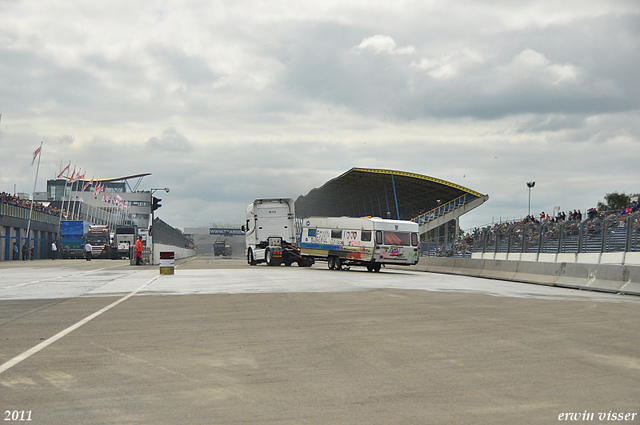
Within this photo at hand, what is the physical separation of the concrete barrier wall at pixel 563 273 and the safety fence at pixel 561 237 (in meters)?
1.95

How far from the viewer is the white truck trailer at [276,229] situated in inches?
1587

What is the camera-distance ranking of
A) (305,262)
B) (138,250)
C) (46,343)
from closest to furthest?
(46,343) → (305,262) → (138,250)

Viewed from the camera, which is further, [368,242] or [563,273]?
[368,242]

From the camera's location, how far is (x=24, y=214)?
70.1 meters

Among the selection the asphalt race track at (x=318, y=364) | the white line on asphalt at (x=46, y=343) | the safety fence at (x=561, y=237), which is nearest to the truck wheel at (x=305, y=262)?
the safety fence at (x=561, y=237)

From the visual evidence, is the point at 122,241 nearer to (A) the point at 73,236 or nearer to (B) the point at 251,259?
(A) the point at 73,236

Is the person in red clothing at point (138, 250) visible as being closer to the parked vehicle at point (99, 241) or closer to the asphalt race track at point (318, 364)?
the asphalt race track at point (318, 364)

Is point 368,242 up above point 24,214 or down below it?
below

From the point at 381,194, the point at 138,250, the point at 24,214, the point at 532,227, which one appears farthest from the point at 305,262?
the point at 381,194

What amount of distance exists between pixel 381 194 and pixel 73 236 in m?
38.3

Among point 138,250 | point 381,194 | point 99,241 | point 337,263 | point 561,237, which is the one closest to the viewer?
point 561,237

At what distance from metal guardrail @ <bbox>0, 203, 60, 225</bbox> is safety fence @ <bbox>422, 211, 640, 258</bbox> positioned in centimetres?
4354

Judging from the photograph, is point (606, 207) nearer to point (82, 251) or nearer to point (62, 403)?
point (82, 251)

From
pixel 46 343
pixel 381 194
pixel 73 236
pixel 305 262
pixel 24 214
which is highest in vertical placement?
pixel 381 194
